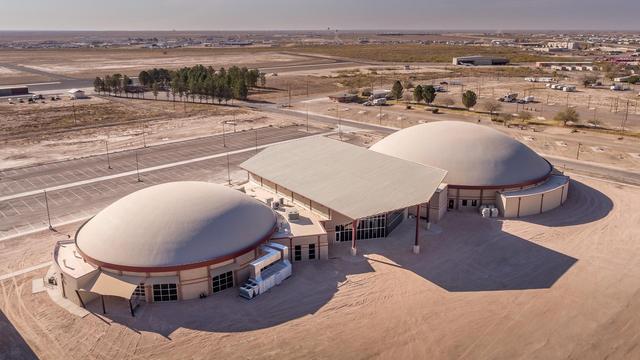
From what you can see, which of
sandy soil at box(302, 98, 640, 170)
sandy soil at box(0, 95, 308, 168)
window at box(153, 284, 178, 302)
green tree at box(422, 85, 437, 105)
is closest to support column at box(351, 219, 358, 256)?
window at box(153, 284, 178, 302)

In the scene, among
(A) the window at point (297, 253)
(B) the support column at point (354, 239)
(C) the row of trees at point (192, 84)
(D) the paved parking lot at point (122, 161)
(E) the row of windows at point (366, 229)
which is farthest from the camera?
(C) the row of trees at point (192, 84)

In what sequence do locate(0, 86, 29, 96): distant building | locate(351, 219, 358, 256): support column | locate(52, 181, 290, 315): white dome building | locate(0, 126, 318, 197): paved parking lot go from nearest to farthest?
1. locate(52, 181, 290, 315): white dome building
2. locate(351, 219, 358, 256): support column
3. locate(0, 126, 318, 197): paved parking lot
4. locate(0, 86, 29, 96): distant building

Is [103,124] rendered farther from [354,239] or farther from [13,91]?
[354,239]

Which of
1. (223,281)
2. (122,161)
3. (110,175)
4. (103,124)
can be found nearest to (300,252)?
(223,281)

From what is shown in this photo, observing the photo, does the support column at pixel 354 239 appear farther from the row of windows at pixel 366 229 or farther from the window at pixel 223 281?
the window at pixel 223 281

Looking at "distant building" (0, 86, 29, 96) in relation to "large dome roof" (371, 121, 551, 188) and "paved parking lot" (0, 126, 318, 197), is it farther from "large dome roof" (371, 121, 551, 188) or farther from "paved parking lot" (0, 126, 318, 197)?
"large dome roof" (371, 121, 551, 188)

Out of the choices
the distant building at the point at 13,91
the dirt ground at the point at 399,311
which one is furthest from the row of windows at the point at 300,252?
the distant building at the point at 13,91
